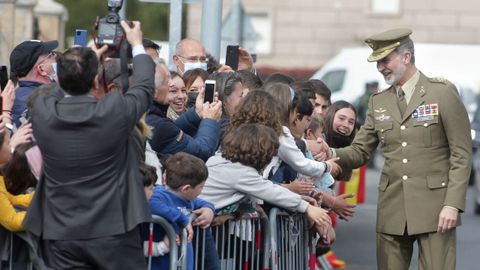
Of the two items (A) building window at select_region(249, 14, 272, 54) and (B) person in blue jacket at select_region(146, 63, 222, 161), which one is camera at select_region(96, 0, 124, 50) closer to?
(B) person in blue jacket at select_region(146, 63, 222, 161)

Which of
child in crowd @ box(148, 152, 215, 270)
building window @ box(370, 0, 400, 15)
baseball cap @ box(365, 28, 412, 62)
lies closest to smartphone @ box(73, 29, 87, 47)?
child in crowd @ box(148, 152, 215, 270)

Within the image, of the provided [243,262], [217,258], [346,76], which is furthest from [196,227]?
[346,76]

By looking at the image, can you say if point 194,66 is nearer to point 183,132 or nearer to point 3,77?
point 183,132

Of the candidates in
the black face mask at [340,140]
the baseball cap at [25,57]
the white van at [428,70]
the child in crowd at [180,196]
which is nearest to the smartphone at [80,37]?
the child in crowd at [180,196]

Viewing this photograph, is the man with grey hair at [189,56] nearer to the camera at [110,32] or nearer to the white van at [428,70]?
the camera at [110,32]

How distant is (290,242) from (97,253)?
8.73 feet

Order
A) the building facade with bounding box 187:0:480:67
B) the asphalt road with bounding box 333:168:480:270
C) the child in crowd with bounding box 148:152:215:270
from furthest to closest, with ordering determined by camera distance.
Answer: the building facade with bounding box 187:0:480:67 → the asphalt road with bounding box 333:168:480:270 → the child in crowd with bounding box 148:152:215:270

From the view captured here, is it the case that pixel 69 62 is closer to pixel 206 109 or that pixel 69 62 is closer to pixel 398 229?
pixel 206 109

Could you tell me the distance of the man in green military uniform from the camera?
875 centimetres

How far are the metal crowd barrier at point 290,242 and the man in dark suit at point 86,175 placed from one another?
2.09 m

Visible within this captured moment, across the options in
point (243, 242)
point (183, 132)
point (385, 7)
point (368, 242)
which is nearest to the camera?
point (243, 242)

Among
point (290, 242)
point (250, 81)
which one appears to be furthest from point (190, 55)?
point (290, 242)

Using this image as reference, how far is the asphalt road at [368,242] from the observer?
1473 cm

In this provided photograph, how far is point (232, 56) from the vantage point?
11.2m
